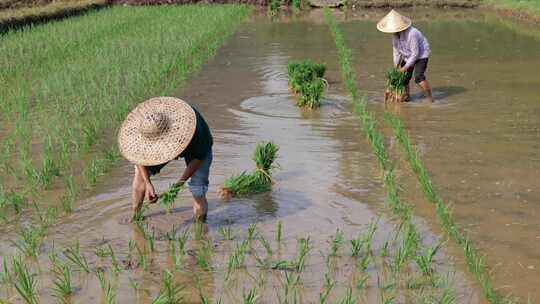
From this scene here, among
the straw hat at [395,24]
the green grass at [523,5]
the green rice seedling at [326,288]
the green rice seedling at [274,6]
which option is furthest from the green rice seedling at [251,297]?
the green rice seedling at [274,6]

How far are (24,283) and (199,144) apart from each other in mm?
1140

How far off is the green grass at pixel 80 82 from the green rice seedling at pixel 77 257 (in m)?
0.69

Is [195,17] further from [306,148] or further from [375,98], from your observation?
[306,148]

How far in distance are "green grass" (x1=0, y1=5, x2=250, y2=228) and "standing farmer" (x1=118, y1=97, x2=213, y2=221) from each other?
95 centimetres

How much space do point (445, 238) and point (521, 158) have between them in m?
1.85

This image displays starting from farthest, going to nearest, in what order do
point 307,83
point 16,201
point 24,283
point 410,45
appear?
point 307,83, point 410,45, point 16,201, point 24,283

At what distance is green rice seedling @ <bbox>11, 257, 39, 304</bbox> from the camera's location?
11.3ft

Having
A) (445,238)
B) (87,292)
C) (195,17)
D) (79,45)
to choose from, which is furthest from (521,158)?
(195,17)

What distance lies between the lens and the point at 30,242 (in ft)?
13.3

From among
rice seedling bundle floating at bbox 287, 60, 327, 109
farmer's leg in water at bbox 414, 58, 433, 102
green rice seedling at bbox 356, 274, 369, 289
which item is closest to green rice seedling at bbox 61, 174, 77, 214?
green rice seedling at bbox 356, 274, 369, 289

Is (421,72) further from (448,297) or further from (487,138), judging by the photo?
(448,297)

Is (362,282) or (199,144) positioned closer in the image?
(362,282)

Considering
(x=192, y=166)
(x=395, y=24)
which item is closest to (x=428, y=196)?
(x=192, y=166)

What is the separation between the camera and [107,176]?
18.0 ft
